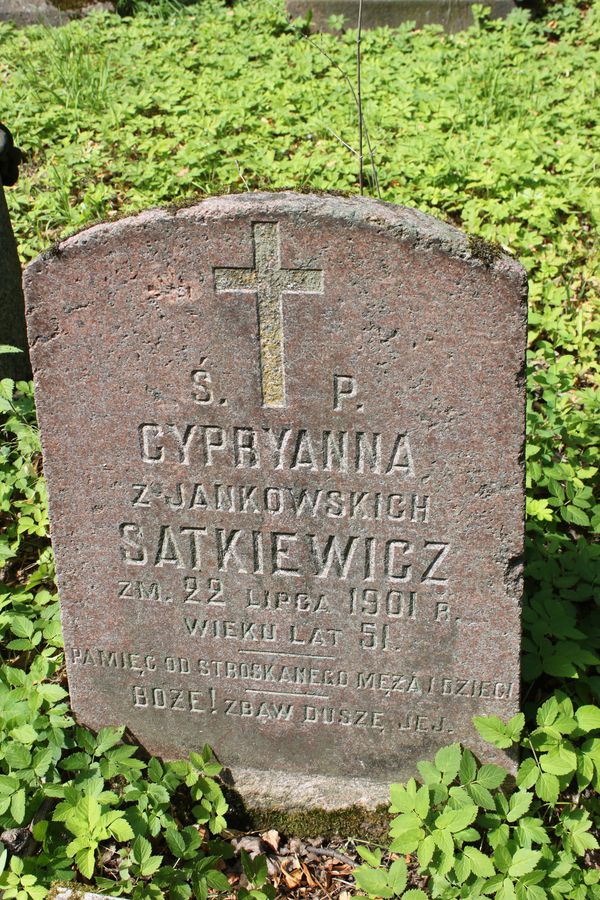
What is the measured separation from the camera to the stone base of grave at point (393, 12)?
700 centimetres

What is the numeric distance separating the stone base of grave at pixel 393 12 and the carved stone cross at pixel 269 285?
558cm

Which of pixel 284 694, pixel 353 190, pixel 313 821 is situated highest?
pixel 353 190

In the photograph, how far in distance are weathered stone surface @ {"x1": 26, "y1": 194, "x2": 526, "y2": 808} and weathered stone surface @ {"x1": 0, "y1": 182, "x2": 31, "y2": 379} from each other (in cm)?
167

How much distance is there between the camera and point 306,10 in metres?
7.06

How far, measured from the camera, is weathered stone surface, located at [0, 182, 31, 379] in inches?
156

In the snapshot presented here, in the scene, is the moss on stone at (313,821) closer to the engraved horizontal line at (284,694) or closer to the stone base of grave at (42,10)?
the engraved horizontal line at (284,694)

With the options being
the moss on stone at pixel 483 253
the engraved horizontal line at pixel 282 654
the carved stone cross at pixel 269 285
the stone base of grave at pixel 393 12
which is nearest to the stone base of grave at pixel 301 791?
the engraved horizontal line at pixel 282 654

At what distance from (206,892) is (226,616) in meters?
0.73

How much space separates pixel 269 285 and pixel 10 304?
224cm

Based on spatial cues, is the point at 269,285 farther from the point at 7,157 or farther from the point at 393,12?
the point at 393,12

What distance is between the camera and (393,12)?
7066mm

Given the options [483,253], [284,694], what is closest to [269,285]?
[483,253]

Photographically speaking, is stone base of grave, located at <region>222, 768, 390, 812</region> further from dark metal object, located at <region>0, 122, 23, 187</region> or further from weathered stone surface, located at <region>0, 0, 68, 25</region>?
weathered stone surface, located at <region>0, 0, 68, 25</region>

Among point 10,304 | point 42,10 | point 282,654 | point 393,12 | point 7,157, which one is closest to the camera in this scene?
point 282,654
